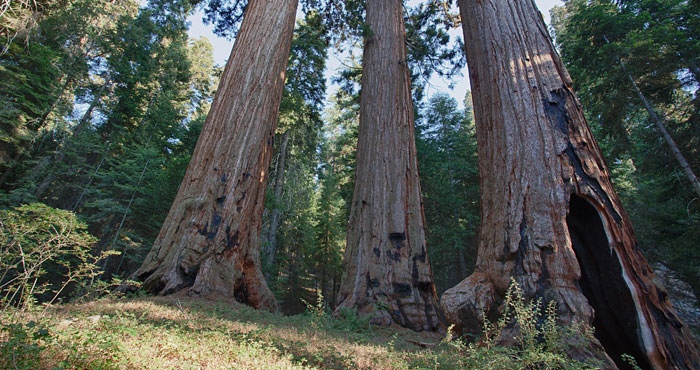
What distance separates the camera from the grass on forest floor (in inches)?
53.3

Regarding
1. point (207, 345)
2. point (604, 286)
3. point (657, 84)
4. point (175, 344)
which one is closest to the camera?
point (175, 344)

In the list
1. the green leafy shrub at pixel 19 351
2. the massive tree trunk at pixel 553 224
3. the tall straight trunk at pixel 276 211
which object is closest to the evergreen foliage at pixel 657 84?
the massive tree trunk at pixel 553 224

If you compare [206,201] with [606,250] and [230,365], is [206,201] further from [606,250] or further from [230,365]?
[606,250]

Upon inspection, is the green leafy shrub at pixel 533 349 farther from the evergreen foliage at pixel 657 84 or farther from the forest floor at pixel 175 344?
the evergreen foliage at pixel 657 84

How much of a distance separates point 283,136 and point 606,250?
15057 millimetres

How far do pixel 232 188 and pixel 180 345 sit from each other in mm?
2996

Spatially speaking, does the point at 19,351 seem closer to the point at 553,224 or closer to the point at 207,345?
the point at 207,345

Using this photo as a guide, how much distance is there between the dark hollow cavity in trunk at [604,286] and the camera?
7.92 feet

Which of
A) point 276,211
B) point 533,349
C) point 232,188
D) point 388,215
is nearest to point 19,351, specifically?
point 533,349

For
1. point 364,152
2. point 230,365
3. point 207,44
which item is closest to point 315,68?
point 364,152

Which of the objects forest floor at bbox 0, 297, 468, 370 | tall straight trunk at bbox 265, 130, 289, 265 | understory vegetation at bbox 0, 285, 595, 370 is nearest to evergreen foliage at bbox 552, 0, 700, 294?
understory vegetation at bbox 0, 285, 595, 370

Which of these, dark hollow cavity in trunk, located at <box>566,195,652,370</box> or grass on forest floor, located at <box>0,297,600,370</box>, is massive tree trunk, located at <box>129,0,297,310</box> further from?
dark hollow cavity in trunk, located at <box>566,195,652,370</box>

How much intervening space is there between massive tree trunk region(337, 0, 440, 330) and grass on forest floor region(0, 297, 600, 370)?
1319 millimetres

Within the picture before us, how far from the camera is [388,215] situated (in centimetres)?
489
